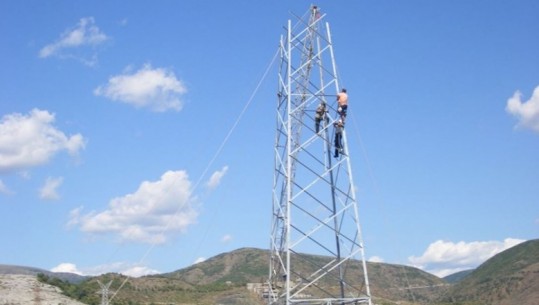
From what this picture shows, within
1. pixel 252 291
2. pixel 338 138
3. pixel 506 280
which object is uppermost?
pixel 506 280

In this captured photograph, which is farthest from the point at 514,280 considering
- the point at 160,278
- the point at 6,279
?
the point at 6,279

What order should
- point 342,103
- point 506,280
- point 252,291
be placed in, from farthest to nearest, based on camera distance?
point 506,280
point 252,291
point 342,103

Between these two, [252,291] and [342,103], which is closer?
[342,103]

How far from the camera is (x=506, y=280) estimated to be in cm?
12750

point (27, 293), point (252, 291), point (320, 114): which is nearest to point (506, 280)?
point (252, 291)

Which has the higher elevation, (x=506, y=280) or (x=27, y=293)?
(x=506, y=280)

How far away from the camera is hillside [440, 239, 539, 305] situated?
11506 centimetres

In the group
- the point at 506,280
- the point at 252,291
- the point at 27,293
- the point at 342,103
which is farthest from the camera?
the point at 506,280

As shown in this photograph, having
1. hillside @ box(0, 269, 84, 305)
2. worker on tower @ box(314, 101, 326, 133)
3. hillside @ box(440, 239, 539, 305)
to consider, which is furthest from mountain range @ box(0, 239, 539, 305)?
worker on tower @ box(314, 101, 326, 133)

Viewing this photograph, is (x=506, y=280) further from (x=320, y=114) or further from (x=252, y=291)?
(x=320, y=114)

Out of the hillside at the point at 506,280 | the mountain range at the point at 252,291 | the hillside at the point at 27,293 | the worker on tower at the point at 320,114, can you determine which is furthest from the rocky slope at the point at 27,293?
the hillside at the point at 506,280

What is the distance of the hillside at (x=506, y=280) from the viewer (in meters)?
115

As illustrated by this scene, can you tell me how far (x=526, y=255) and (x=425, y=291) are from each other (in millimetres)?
34112

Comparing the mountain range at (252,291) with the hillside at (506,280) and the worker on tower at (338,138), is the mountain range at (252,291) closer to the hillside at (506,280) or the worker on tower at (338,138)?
the hillside at (506,280)
